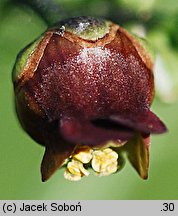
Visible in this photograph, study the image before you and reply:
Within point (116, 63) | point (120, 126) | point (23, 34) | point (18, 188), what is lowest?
point (18, 188)

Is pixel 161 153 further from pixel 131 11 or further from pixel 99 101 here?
pixel 99 101

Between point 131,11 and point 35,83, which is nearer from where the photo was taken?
point 35,83

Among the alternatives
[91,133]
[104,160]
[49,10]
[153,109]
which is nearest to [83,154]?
[104,160]

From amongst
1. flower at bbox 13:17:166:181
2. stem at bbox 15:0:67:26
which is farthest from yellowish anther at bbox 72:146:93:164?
stem at bbox 15:0:67:26

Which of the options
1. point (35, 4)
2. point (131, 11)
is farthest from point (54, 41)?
point (131, 11)

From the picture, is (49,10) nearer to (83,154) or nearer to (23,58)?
(23,58)

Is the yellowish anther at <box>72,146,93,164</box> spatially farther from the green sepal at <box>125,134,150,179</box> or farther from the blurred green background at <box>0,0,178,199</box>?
the blurred green background at <box>0,0,178,199</box>

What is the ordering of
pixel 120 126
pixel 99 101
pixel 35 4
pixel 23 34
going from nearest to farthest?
1. pixel 120 126
2. pixel 99 101
3. pixel 35 4
4. pixel 23 34
